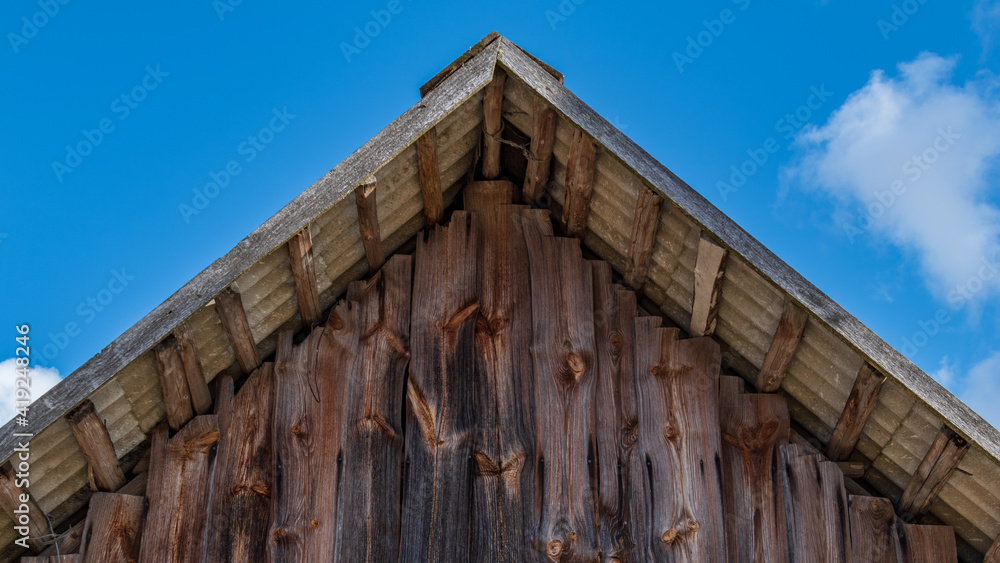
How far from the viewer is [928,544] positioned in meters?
3.33

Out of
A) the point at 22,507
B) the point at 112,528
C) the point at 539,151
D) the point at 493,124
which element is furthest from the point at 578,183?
the point at 22,507

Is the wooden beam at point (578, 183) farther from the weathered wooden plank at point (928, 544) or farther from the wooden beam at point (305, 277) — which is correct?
the weathered wooden plank at point (928, 544)

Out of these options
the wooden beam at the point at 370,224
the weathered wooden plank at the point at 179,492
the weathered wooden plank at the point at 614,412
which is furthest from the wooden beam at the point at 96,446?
the weathered wooden plank at the point at 614,412

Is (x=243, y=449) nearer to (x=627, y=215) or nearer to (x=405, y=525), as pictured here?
(x=405, y=525)

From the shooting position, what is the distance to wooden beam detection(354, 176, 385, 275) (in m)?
3.70

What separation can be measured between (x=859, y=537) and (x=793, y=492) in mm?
297

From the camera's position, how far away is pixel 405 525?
11.0 feet

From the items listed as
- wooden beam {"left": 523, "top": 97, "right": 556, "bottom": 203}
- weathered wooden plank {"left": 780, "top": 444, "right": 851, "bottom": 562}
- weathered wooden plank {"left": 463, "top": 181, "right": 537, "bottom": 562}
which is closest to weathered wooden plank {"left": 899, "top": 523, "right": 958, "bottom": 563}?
weathered wooden plank {"left": 780, "top": 444, "right": 851, "bottom": 562}

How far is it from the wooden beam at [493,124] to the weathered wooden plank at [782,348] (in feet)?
5.23

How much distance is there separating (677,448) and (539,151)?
153cm

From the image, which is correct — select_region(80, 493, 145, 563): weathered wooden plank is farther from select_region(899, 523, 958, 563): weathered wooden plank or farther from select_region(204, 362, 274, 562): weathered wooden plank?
select_region(899, 523, 958, 563): weathered wooden plank

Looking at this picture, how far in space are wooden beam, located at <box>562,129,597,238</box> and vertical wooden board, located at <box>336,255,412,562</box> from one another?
0.83 m

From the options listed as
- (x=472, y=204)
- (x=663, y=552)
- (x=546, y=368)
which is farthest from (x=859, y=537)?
(x=472, y=204)

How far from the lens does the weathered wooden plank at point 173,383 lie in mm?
3473
